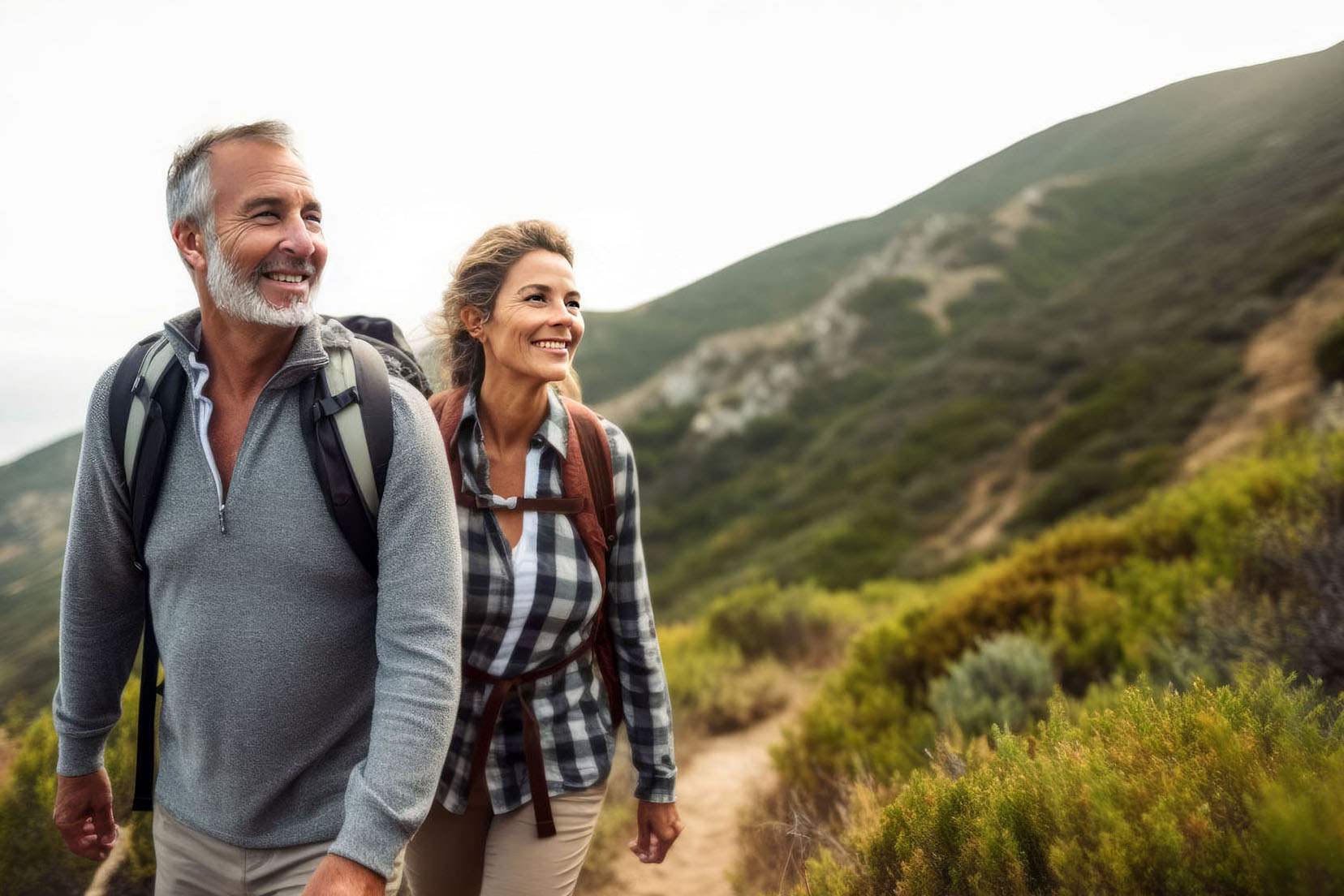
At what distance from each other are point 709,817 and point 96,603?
414cm

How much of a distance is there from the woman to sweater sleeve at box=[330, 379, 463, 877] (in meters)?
0.45

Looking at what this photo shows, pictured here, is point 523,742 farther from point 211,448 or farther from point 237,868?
point 211,448

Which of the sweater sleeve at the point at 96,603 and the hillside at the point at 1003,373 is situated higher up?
the sweater sleeve at the point at 96,603

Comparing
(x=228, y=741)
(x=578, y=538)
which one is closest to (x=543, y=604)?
(x=578, y=538)

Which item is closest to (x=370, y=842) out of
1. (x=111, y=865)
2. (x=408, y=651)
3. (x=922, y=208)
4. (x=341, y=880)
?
(x=341, y=880)

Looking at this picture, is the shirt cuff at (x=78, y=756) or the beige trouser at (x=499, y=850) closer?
the shirt cuff at (x=78, y=756)

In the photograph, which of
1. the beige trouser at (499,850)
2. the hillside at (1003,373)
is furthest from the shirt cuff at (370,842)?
the hillside at (1003,373)

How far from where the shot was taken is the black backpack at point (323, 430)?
4.83 ft

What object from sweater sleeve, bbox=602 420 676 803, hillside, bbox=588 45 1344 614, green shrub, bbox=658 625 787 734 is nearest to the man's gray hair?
sweater sleeve, bbox=602 420 676 803

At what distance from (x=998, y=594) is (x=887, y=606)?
358 cm

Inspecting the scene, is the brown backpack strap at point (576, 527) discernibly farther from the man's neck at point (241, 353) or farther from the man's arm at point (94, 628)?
the man's arm at point (94, 628)

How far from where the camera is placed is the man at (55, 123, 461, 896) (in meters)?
1.47

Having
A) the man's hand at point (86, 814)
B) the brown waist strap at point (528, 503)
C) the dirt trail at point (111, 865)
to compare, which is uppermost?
the brown waist strap at point (528, 503)

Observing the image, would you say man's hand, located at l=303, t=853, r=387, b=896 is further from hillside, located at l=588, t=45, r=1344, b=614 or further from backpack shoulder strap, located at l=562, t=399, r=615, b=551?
hillside, located at l=588, t=45, r=1344, b=614
